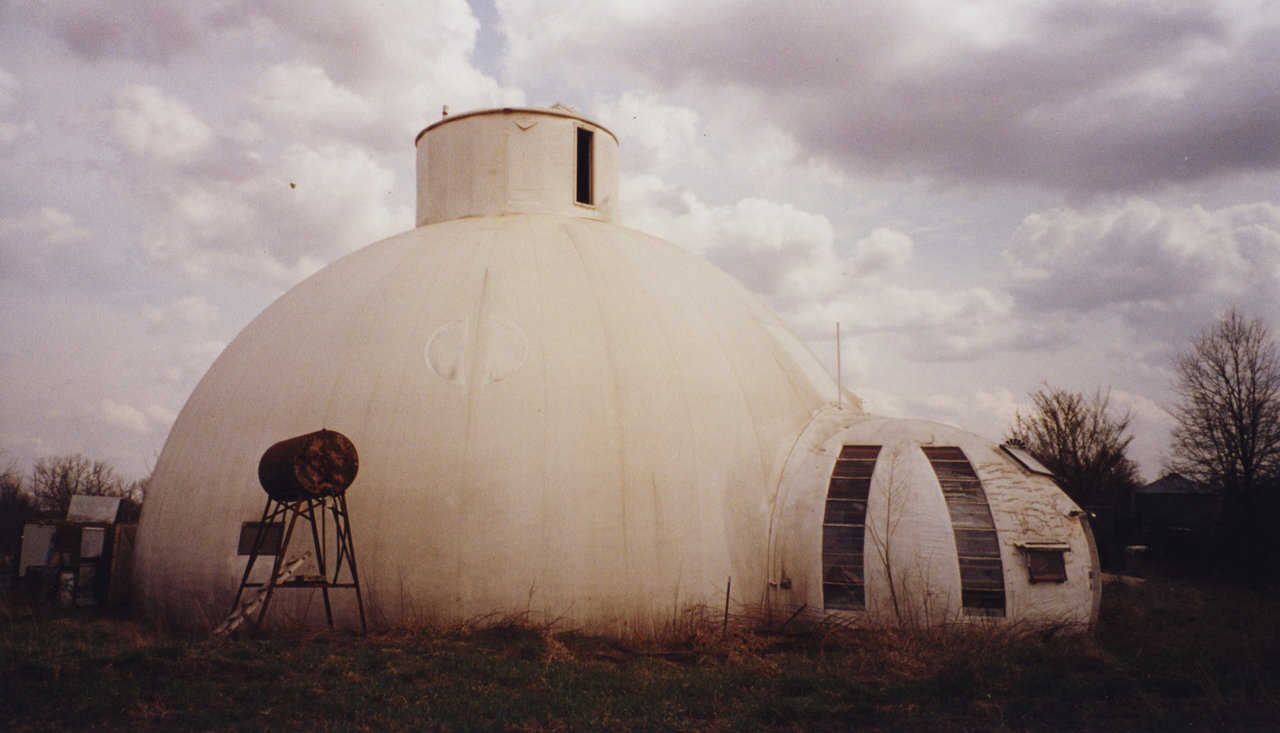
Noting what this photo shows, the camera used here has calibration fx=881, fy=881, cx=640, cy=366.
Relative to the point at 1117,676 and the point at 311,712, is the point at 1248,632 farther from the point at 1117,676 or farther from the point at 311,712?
the point at 311,712

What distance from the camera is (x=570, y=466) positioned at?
11961 millimetres

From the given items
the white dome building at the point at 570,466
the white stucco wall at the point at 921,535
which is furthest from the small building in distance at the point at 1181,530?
the white dome building at the point at 570,466

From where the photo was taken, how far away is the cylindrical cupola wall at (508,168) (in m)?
16.2

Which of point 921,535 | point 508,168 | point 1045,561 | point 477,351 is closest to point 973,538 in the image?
point 921,535

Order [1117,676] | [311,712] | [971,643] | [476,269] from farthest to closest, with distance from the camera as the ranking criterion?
[476,269] < [971,643] < [1117,676] < [311,712]

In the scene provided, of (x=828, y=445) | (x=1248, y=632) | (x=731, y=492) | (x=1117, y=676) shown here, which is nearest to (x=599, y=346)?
(x=731, y=492)

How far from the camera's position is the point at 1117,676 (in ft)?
30.7

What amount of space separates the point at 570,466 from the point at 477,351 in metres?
2.19

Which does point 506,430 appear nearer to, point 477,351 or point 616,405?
point 477,351

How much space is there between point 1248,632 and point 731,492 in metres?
7.33

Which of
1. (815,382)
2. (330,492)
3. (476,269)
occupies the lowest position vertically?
(330,492)

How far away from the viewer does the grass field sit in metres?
7.94

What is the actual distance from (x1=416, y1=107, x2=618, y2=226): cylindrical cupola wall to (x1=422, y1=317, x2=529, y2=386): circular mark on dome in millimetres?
3952

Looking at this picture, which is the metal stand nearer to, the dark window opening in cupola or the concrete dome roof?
the concrete dome roof
